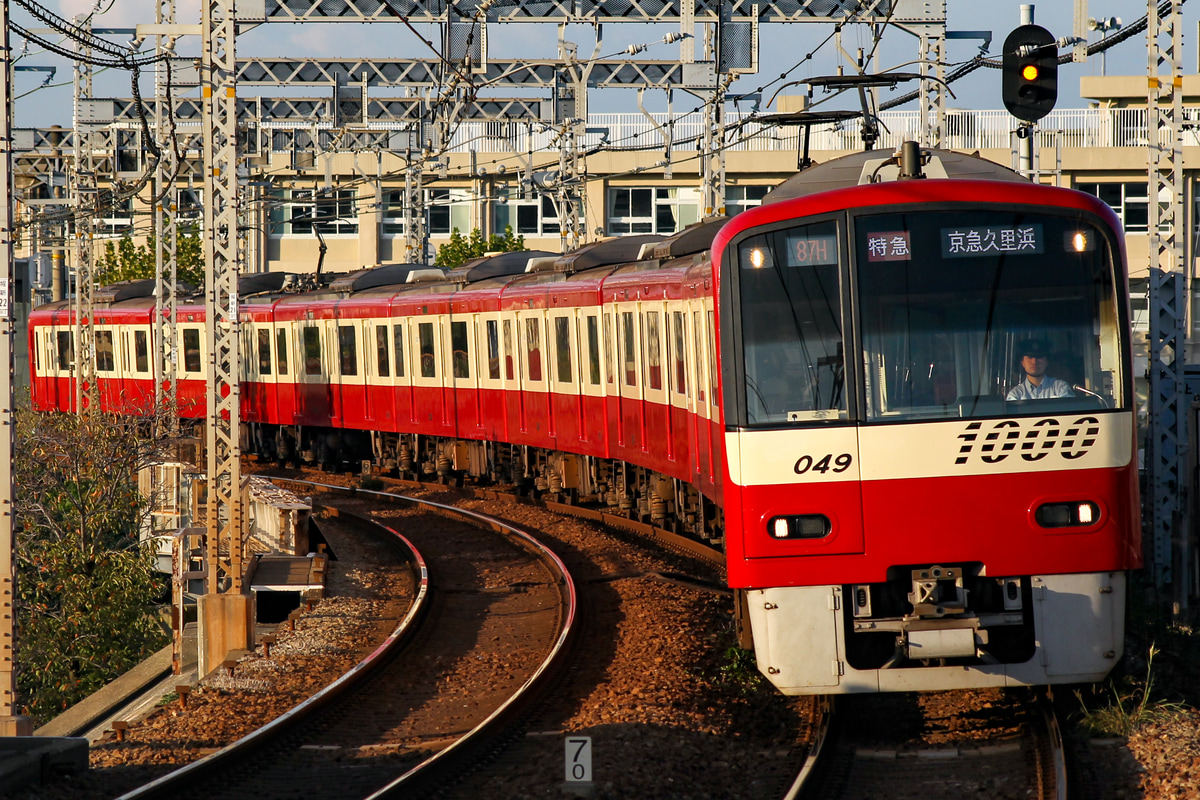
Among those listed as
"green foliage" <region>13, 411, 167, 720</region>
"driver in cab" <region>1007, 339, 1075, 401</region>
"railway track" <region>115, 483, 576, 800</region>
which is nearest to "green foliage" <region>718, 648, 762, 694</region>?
"railway track" <region>115, 483, 576, 800</region>

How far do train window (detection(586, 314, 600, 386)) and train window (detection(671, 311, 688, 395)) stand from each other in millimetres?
3286

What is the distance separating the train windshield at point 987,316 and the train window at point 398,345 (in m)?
15.3

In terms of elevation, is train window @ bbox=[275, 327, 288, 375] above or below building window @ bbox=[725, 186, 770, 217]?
below

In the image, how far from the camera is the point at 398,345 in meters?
22.1

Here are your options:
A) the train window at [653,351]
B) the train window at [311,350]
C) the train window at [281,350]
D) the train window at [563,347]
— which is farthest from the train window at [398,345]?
the train window at [653,351]

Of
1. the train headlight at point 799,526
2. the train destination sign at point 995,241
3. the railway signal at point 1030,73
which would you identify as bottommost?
the train headlight at point 799,526

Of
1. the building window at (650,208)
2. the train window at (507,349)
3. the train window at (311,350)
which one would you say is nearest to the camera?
the train window at (507,349)

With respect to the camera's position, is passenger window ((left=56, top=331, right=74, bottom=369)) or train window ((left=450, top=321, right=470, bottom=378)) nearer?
train window ((left=450, top=321, right=470, bottom=378))

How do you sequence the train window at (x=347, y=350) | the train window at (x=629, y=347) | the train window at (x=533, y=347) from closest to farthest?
the train window at (x=629, y=347)
the train window at (x=533, y=347)
the train window at (x=347, y=350)

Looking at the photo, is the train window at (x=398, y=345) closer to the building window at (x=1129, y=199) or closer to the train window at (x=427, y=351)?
the train window at (x=427, y=351)

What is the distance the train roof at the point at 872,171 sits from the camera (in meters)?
8.74

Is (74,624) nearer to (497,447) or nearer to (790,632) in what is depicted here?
(497,447)

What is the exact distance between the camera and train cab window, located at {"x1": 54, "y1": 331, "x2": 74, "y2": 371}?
34938 millimetres

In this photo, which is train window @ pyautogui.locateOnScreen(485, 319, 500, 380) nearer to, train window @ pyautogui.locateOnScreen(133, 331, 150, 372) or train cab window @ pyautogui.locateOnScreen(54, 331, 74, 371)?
train window @ pyautogui.locateOnScreen(133, 331, 150, 372)
